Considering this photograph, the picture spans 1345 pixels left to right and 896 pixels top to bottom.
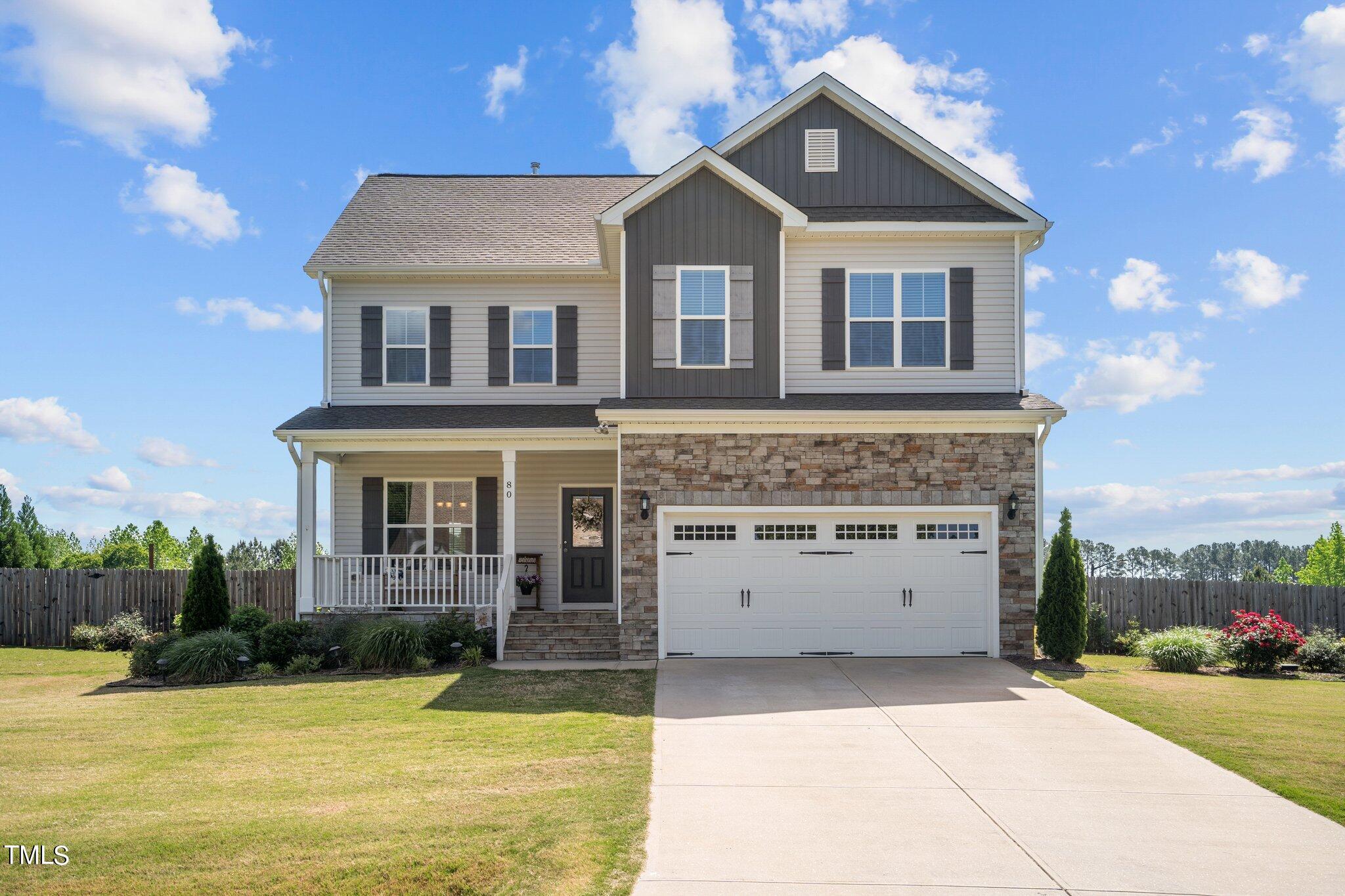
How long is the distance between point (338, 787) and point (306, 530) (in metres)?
8.99

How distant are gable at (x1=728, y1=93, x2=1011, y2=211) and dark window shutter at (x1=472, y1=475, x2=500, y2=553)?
7067 millimetres

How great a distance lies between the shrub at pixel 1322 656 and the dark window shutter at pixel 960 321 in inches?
281

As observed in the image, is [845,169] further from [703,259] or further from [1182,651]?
[1182,651]

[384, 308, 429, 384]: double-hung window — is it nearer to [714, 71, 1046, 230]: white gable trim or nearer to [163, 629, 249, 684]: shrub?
[163, 629, 249, 684]: shrub

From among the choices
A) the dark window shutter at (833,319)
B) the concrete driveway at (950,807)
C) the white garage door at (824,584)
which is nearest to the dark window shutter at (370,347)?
the white garage door at (824,584)

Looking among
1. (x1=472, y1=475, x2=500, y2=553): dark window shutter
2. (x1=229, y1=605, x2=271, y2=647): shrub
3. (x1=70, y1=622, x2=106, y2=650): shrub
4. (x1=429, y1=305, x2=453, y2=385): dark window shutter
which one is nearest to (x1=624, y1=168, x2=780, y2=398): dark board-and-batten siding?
(x1=472, y1=475, x2=500, y2=553): dark window shutter

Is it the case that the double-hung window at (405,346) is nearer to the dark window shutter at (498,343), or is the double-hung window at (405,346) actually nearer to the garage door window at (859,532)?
the dark window shutter at (498,343)

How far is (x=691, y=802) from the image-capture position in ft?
23.6

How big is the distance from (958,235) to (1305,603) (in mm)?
9814

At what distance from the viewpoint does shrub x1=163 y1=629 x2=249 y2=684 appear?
13.7m

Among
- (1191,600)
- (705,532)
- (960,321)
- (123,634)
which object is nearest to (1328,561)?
(1191,600)

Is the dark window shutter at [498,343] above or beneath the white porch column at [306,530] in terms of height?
above

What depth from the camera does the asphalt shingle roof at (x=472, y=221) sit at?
57.2 ft

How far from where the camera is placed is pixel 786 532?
46.9 feet
